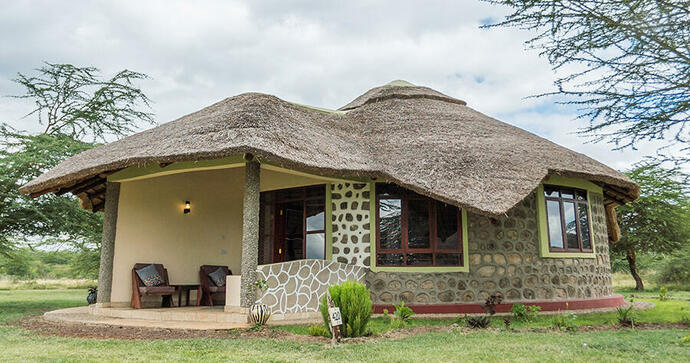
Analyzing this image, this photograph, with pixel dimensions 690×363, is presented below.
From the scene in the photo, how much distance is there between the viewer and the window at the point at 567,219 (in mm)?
9625

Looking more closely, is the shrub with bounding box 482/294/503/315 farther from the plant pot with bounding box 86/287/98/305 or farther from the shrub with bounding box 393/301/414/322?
the plant pot with bounding box 86/287/98/305

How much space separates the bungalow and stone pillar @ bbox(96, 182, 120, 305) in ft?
0.09

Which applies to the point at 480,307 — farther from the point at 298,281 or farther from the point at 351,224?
the point at 298,281

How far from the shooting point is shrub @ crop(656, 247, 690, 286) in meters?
21.0

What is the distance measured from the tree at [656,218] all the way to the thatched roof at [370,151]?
781 cm

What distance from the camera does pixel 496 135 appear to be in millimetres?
10711

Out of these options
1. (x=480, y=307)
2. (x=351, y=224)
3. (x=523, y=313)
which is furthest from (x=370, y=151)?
(x=523, y=313)

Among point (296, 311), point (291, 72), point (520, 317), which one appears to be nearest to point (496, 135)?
point (520, 317)

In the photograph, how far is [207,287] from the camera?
34.3ft

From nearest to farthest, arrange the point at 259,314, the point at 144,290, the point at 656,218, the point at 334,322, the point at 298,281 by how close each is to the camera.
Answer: the point at 334,322 < the point at 259,314 < the point at 298,281 < the point at 144,290 < the point at 656,218

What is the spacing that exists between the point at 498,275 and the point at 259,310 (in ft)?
14.0

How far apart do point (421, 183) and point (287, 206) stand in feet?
10.7

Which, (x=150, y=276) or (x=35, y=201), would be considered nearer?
(x=150, y=276)

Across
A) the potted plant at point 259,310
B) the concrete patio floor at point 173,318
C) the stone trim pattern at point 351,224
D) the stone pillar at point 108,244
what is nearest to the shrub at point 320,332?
the potted plant at point 259,310
